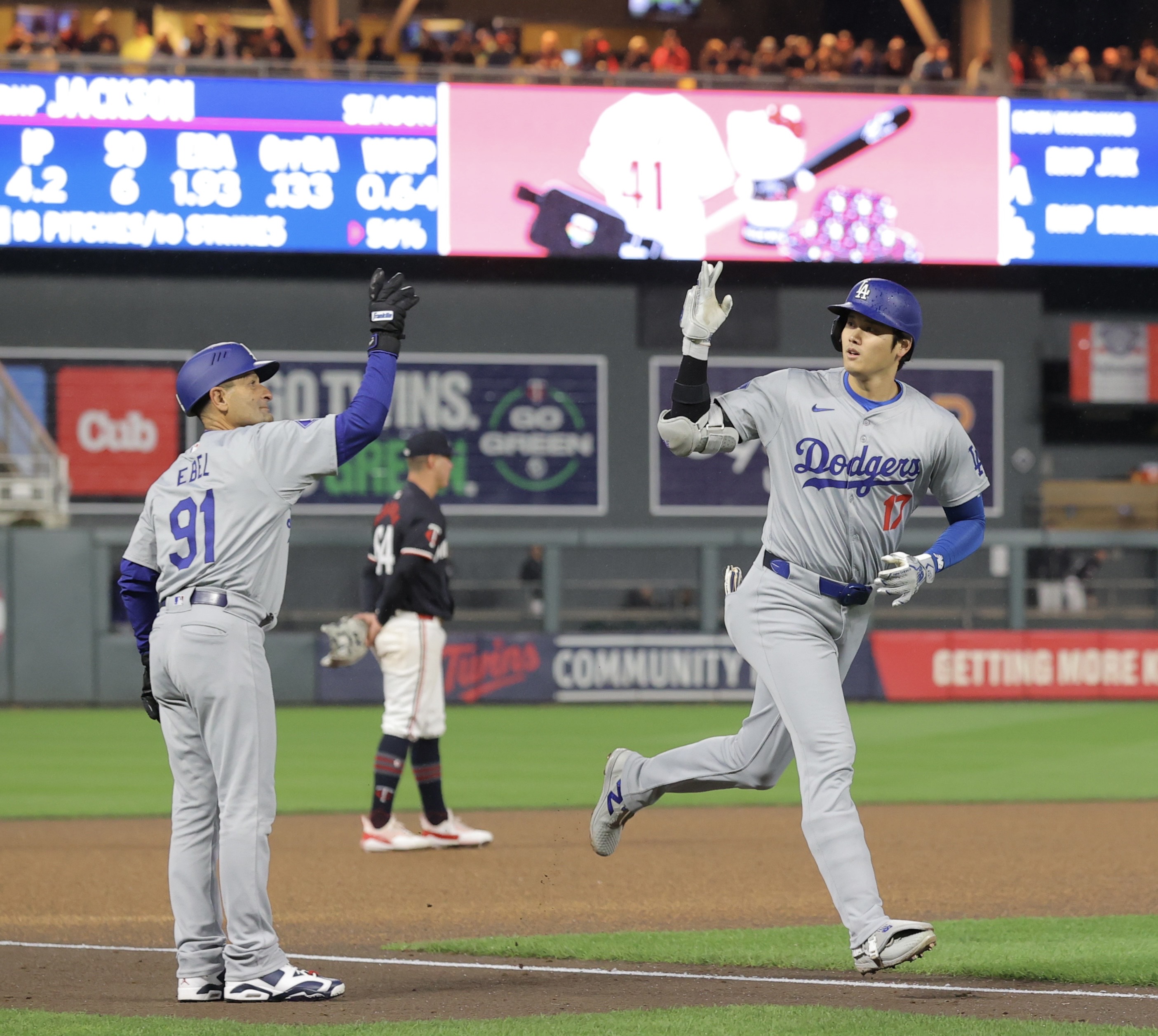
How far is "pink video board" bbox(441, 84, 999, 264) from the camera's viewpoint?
70.0 feet

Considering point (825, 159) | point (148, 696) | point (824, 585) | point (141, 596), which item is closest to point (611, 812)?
point (824, 585)

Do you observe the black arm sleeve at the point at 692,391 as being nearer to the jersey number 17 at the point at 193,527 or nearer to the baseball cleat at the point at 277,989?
the jersey number 17 at the point at 193,527

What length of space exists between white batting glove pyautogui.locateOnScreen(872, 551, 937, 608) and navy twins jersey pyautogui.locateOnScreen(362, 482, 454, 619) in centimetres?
352

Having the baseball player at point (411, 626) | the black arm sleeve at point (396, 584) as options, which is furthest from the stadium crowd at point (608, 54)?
the black arm sleeve at point (396, 584)

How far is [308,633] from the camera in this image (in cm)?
1852

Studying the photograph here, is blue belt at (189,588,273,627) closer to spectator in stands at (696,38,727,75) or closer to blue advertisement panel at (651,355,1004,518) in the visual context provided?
blue advertisement panel at (651,355,1004,518)

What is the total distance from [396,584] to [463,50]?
16.3 m

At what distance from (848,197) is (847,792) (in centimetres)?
1800

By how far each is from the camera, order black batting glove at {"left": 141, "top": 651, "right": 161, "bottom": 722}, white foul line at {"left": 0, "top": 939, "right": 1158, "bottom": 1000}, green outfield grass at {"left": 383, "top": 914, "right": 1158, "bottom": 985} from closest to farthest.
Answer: white foul line at {"left": 0, "top": 939, "right": 1158, "bottom": 1000} → black batting glove at {"left": 141, "top": 651, "right": 161, "bottom": 722} → green outfield grass at {"left": 383, "top": 914, "right": 1158, "bottom": 985}

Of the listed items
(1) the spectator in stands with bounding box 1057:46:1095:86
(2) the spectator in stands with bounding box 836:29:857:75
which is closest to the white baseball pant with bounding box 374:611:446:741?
(2) the spectator in stands with bounding box 836:29:857:75

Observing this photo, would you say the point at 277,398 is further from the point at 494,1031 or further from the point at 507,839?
the point at 494,1031

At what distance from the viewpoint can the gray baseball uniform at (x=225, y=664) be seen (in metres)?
4.71

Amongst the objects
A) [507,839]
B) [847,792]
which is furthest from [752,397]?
[507,839]

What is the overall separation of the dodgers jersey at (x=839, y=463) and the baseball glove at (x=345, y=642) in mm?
2295
